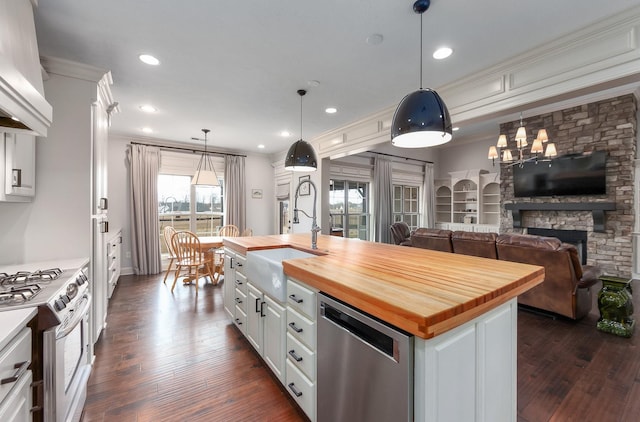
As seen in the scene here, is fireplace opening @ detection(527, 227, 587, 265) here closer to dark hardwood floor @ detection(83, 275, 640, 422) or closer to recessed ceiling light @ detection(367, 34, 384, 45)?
dark hardwood floor @ detection(83, 275, 640, 422)

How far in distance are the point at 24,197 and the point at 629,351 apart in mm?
5150

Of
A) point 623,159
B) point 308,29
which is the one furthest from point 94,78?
point 623,159

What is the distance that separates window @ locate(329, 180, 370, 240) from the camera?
→ 638 centimetres

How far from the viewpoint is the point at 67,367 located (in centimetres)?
143

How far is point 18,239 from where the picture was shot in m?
2.06

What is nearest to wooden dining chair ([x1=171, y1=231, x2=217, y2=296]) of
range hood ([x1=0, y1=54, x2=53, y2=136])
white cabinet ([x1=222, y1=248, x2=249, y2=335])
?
white cabinet ([x1=222, y1=248, x2=249, y2=335])

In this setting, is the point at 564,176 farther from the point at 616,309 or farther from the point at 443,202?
the point at 616,309

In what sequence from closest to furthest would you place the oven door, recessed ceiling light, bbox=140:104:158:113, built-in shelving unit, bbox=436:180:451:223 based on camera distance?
the oven door < recessed ceiling light, bbox=140:104:158:113 < built-in shelving unit, bbox=436:180:451:223

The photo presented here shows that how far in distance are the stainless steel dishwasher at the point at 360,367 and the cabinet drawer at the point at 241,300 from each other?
3.94 ft

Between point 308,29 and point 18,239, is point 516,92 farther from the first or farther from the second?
point 18,239

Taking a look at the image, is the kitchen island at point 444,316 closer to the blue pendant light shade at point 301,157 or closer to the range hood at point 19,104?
the blue pendant light shade at point 301,157

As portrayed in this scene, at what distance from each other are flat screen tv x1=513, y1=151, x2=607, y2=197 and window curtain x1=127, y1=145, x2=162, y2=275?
754 centimetres

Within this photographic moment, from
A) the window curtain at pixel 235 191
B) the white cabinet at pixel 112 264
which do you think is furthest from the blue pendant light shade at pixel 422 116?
the window curtain at pixel 235 191

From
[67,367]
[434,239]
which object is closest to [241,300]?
[67,367]
